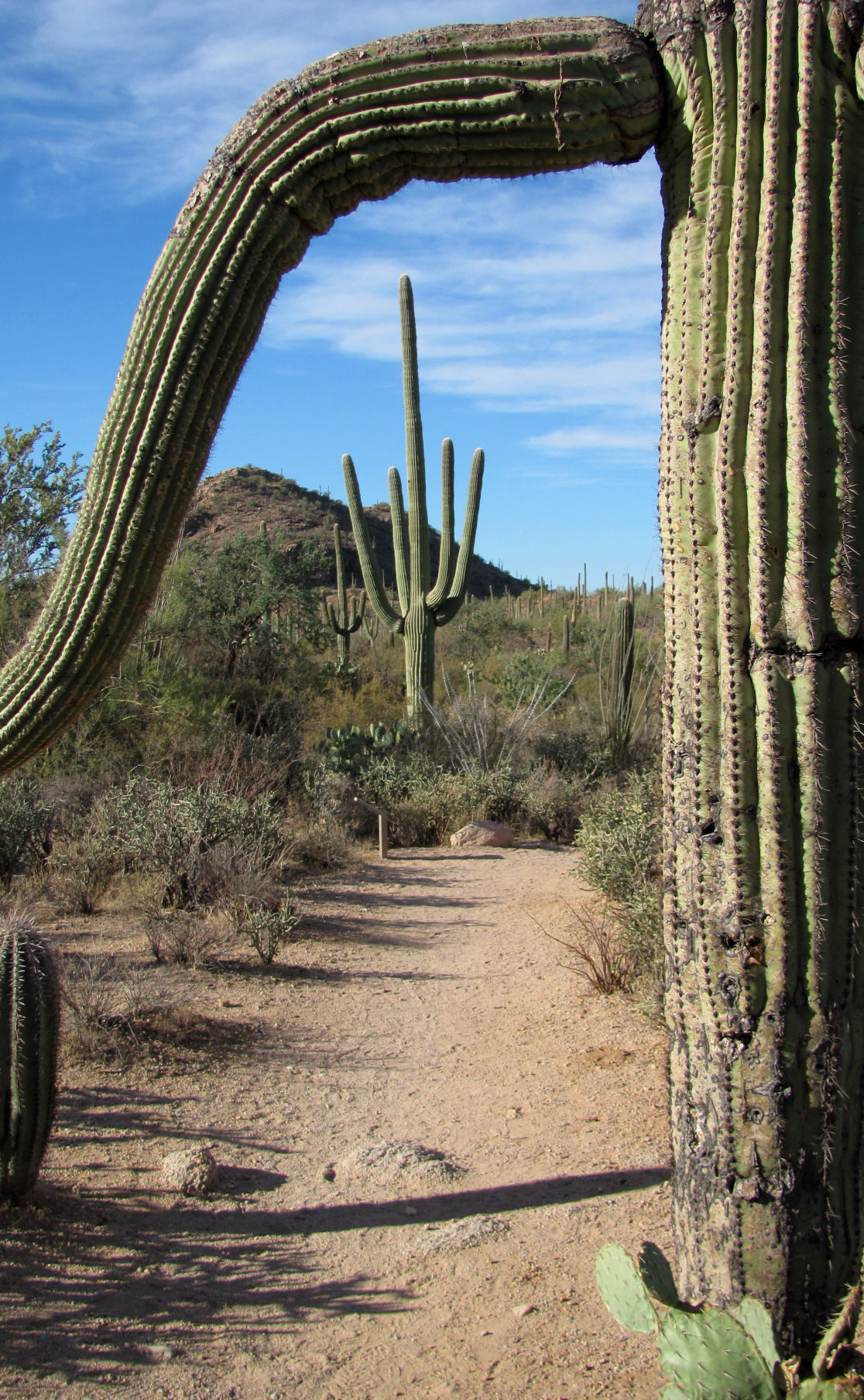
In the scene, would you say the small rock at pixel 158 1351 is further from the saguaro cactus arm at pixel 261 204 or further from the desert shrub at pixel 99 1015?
the desert shrub at pixel 99 1015

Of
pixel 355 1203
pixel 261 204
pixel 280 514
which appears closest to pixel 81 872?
pixel 355 1203

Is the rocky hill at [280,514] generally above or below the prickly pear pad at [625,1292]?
above

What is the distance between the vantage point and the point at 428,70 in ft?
9.55

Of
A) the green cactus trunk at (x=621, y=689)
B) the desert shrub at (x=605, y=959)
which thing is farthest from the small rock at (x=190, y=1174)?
the green cactus trunk at (x=621, y=689)

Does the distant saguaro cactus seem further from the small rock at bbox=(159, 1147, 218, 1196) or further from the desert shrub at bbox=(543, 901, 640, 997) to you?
the small rock at bbox=(159, 1147, 218, 1196)

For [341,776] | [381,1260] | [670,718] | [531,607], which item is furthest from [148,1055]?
[531,607]

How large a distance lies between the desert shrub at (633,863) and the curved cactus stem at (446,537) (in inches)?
254

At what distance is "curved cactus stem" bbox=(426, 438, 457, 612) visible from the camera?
15102 mm

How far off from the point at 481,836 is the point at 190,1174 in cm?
797

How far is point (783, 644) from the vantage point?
2654 millimetres

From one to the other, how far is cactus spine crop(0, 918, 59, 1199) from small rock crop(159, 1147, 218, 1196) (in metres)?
0.62

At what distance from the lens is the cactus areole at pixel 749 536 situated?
2.63 metres

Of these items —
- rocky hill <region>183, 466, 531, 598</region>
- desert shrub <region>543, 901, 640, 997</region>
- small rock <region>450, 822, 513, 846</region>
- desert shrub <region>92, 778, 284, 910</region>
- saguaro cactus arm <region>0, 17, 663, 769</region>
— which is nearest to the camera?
saguaro cactus arm <region>0, 17, 663, 769</region>

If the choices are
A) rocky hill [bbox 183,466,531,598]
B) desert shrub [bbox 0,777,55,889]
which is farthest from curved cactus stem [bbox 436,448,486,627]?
rocky hill [bbox 183,466,531,598]
